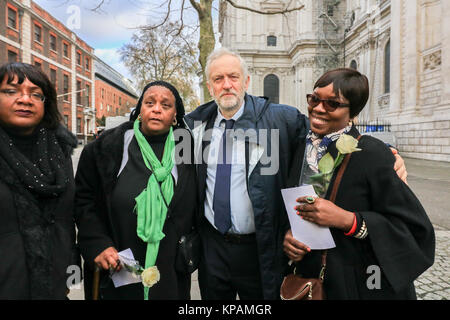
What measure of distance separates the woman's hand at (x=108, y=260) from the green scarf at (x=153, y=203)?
0.18 metres

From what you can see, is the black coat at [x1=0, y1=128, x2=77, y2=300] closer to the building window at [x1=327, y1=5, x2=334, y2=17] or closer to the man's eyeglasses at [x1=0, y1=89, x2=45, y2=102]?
the man's eyeglasses at [x1=0, y1=89, x2=45, y2=102]

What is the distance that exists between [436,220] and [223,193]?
5206mm

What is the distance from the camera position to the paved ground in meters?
3.20

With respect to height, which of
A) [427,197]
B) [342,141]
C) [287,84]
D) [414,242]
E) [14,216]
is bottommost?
[427,197]

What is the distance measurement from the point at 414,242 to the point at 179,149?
155 centimetres

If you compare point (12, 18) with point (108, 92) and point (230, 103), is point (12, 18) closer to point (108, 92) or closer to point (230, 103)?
point (108, 92)

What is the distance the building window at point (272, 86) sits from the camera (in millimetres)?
41562

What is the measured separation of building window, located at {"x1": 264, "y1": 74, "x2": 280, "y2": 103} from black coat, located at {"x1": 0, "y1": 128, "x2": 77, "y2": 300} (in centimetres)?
4106

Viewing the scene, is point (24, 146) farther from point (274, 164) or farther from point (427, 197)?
point (427, 197)

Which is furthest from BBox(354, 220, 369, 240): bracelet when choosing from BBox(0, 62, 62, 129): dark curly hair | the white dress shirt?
BBox(0, 62, 62, 129): dark curly hair

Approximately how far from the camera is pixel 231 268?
2.18m

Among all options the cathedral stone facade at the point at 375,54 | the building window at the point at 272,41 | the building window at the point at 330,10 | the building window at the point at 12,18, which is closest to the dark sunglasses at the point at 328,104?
the cathedral stone facade at the point at 375,54

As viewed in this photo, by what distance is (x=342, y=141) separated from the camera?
5.11ft

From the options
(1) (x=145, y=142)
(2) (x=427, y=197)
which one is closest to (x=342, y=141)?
(1) (x=145, y=142)
